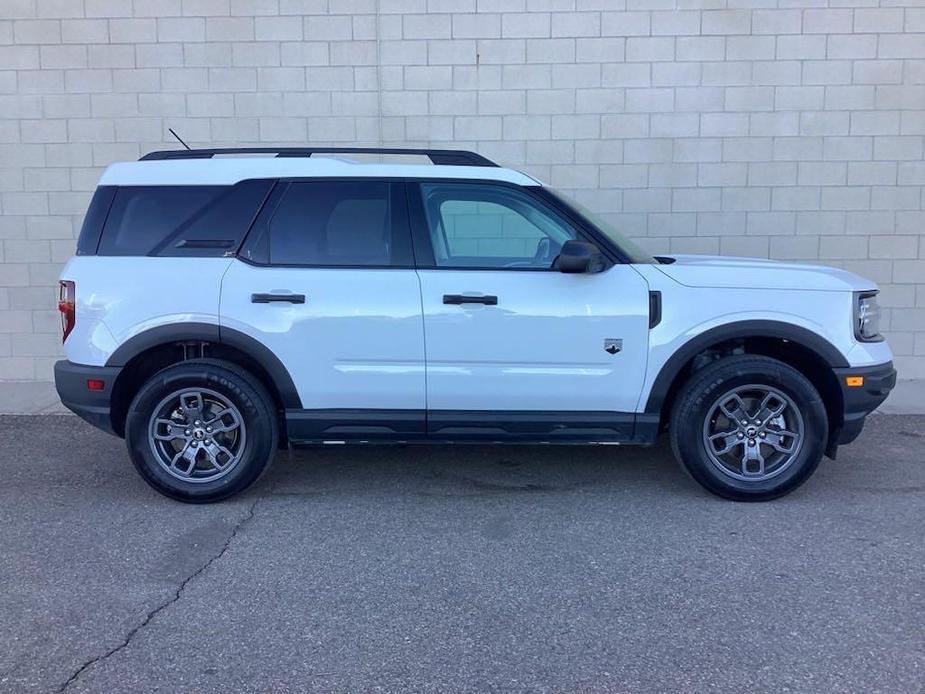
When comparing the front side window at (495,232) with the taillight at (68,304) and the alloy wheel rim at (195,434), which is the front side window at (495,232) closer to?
the alloy wheel rim at (195,434)

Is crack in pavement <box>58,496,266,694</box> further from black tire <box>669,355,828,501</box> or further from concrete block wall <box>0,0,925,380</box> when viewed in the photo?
concrete block wall <box>0,0,925,380</box>

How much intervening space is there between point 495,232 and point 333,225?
102 cm

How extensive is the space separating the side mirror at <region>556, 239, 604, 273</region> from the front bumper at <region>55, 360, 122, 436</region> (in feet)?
9.04

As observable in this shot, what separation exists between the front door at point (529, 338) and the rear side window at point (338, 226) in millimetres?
180

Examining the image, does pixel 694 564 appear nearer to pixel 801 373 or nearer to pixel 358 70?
pixel 801 373

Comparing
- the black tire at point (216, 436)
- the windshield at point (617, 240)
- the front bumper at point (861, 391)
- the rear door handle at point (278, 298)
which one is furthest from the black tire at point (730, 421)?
the black tire at point (216, 436)

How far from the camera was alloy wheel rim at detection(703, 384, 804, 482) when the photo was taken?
5324 mm

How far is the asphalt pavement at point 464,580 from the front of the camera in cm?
349

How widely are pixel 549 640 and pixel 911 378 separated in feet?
22.2

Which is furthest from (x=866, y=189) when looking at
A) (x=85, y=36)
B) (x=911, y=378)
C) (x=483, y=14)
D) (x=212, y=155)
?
(x=85, y=36)

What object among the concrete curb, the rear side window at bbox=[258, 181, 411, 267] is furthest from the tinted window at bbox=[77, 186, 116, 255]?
the concrete curb

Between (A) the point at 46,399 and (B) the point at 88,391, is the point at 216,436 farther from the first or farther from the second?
(A) the point at 46,399

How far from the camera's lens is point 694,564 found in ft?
14.8

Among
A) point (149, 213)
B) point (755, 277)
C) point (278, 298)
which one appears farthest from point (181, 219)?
point (755, 277)
